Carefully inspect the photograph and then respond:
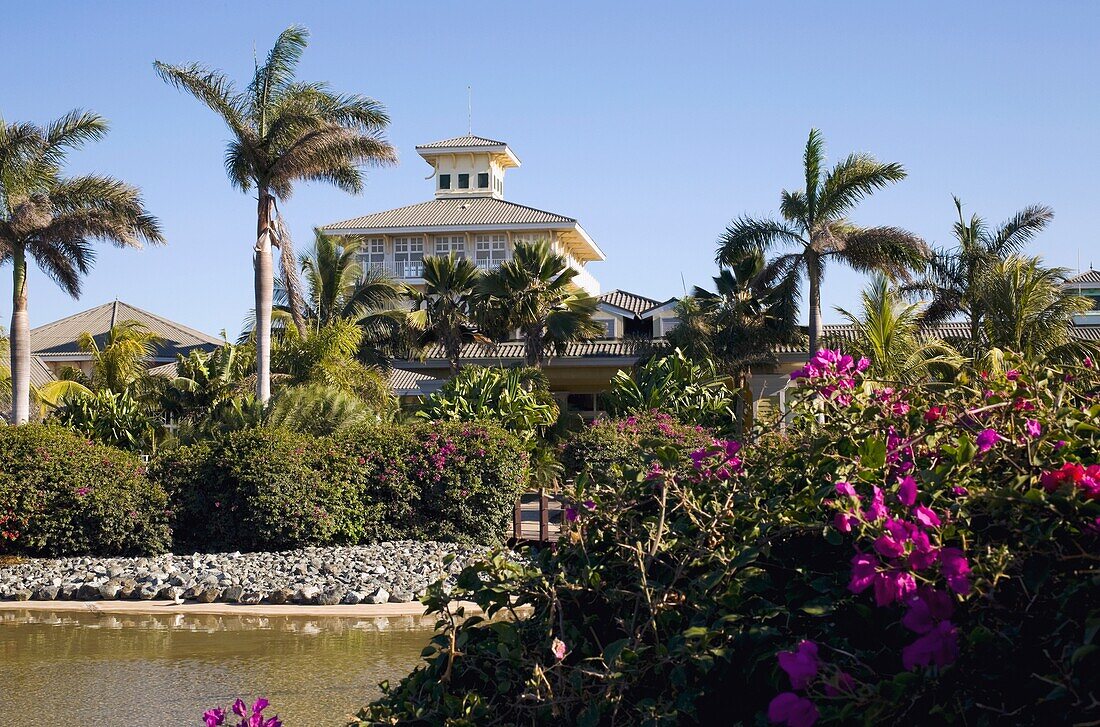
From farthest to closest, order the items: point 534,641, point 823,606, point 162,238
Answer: point 162,238, point 534,641, point 823,606

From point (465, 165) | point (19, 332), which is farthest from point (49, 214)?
point (465, 165)

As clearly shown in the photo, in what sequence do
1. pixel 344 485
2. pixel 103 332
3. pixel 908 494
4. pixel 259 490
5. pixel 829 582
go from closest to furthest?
pixel 908 494 < pixel 829 582 < pixel 259 490 < pixel 344 485 < pixel 103 332

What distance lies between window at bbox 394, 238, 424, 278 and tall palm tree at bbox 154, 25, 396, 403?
2773cm

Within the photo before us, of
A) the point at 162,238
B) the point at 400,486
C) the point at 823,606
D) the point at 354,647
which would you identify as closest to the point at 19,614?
the point at 354,647

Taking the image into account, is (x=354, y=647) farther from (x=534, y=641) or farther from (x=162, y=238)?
(x=162, y=238)

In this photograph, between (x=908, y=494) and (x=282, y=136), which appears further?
(x=282, y=136)

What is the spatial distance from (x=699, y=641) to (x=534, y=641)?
1.89 ft

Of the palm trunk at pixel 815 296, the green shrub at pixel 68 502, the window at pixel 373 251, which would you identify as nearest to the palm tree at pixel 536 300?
the palm trunk at pixel 815 296

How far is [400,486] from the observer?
16.1 meters

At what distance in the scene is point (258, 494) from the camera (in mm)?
15227

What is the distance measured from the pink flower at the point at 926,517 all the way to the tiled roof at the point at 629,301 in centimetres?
3771

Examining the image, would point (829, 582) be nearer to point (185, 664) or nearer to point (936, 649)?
point (936, 649)

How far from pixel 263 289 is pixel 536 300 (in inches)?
336

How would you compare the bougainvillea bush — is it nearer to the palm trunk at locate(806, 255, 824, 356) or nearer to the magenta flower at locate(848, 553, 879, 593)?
the magenta flower at locate(848, 553, 879, 593)
